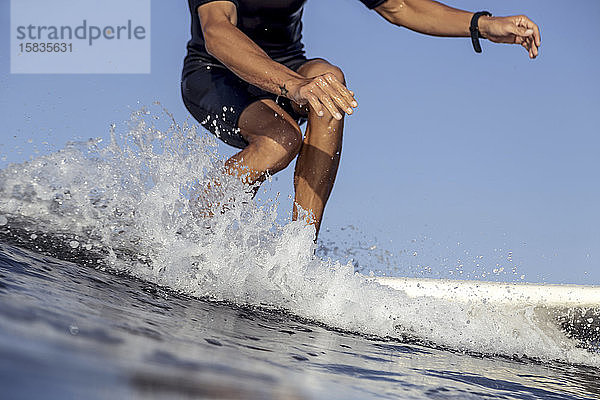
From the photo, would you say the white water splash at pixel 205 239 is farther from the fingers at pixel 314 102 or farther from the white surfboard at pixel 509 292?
the white surfboard at pixel 509 292

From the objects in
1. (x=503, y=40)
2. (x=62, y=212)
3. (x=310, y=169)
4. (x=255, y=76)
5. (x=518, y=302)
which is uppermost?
(x=503, y=40)

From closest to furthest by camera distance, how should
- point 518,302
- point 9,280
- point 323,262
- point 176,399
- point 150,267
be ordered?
point 176,399
point 9,280
point 150,267
point 323,262
point 518,302

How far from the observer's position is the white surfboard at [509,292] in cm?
166

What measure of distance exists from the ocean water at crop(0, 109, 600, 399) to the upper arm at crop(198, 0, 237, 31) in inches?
8.9

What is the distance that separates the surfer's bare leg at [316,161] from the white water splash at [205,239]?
190mm

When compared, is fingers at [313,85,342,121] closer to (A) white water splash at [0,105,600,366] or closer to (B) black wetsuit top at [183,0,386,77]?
(A) white water splash at [0,105,600,366]

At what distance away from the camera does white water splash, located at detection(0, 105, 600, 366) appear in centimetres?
97

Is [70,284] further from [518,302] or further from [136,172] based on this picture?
[518,302]

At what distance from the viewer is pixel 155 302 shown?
0.71m

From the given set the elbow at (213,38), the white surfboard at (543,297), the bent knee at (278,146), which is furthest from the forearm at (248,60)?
the white surfboard at (543,297)

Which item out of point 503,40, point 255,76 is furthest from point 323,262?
point 503,40

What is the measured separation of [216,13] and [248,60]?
0.17 m

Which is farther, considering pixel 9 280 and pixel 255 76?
pixel 255 76

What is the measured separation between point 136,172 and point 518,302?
117 cm
